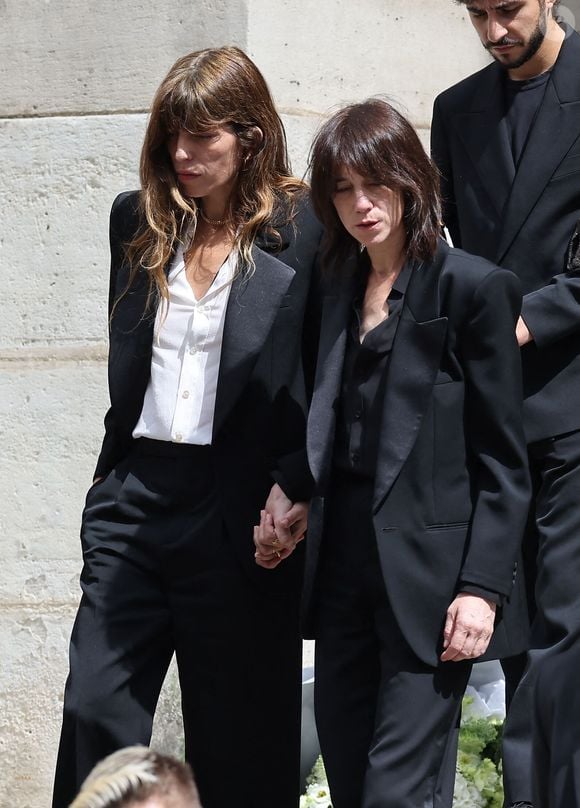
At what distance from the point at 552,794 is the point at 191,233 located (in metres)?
1.80

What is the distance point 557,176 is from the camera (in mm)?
3484

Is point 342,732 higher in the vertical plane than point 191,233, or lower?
lower

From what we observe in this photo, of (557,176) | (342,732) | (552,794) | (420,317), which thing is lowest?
(342,732)

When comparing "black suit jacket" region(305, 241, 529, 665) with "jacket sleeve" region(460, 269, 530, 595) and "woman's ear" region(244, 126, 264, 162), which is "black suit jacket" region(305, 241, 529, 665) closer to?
"jacket sleeve" region(460, 269, 530, 595)

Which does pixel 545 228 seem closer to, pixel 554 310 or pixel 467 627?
pixel 554 310

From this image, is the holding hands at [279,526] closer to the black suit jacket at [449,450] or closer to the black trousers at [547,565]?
the black suit jacket at [449,450]

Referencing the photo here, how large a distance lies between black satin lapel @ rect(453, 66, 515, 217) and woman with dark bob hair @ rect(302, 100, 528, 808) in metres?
0.32

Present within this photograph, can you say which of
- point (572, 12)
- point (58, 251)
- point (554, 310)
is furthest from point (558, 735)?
point (572, 12)

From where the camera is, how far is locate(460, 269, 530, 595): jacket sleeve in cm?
313

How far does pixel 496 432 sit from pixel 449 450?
10 centimetres

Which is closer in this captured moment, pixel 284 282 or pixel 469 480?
pixel 469 480

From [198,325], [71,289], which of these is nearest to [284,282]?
[198,325]

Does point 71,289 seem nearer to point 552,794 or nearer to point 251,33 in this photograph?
point 251,33

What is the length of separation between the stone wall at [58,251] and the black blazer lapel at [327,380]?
142cm
